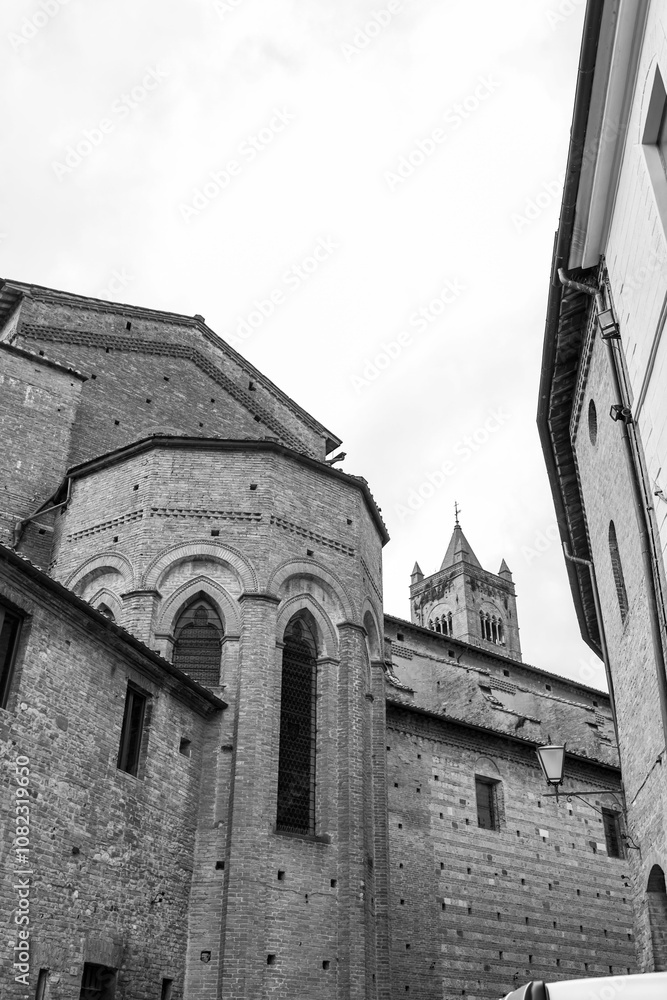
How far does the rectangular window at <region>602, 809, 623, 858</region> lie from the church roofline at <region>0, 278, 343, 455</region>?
10.7 metres

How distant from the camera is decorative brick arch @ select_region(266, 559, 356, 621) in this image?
1440 centimetres

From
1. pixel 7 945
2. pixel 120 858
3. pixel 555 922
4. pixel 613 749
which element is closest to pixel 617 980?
pixel 7 945

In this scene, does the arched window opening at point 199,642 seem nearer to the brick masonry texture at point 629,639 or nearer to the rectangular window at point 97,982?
the rectangular window at point 97,982

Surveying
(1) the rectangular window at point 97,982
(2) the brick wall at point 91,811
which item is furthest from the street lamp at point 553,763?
(1) the rectangular window at point 97,982

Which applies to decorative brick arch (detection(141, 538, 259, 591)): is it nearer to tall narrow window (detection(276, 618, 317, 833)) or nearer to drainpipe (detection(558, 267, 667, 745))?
tall narrow window (detection(276, 618, 317, 833))

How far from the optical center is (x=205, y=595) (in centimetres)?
1423

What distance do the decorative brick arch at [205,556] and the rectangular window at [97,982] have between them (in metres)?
5.58

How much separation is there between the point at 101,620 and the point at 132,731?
1.65 meters

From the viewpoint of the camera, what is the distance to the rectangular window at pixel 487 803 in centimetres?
1844

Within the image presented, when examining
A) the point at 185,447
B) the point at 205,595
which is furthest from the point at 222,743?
the point at 185,447

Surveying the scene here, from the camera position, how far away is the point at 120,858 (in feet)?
34.2

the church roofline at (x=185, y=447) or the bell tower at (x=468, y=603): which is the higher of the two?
the bell tower at (x=468, y=603)

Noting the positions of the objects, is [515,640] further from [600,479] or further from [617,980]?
[617,980]

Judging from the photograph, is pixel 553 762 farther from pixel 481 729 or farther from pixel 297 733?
pixel 481 729
